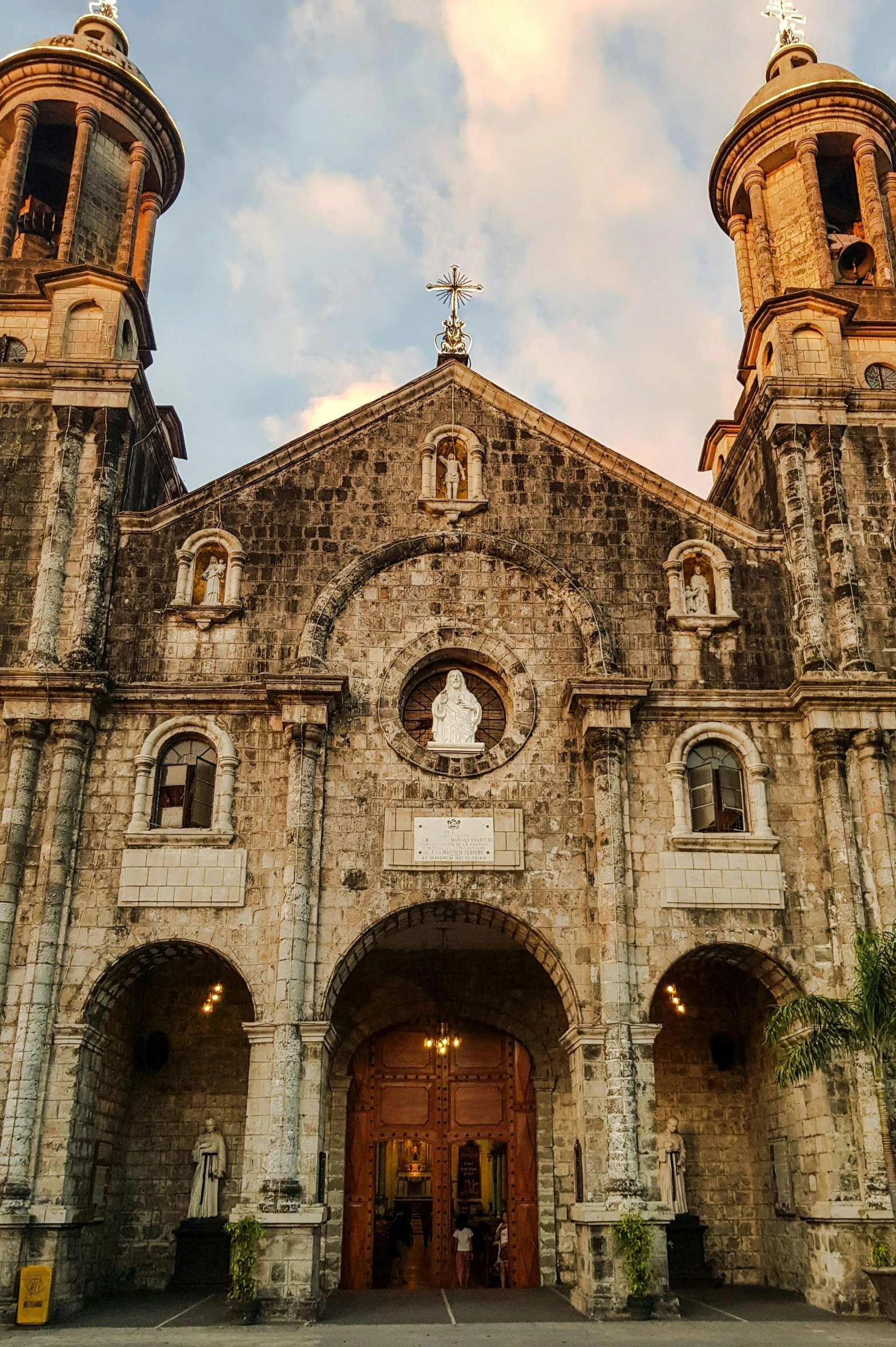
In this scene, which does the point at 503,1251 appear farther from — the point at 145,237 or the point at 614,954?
the point at 145,237

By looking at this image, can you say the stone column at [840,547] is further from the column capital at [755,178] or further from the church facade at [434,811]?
the column capital at [755,178]

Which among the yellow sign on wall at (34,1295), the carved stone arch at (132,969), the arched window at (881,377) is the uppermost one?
the arched window at (881,377)

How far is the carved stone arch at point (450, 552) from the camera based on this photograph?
61.9 feet

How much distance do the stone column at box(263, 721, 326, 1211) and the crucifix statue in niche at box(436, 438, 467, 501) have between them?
481cm

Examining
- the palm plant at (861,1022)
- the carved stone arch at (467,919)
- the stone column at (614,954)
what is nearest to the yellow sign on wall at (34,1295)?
the carved stone arch at (467,919)

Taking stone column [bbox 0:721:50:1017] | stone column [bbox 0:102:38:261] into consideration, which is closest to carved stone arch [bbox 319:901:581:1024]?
stone column [bbox 0:721:50:1017]

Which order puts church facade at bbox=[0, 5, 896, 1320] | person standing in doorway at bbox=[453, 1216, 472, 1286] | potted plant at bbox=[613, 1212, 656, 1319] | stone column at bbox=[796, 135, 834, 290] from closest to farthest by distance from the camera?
potted plant at bbox=[613, 1212, 656, 1319] < church facade at bbox=[0, 5, 896, 1320] < person standing in doorway at bbox=[453, 1216, 472, 1286] < stone column at bbox=[796, 135, 834, 290]

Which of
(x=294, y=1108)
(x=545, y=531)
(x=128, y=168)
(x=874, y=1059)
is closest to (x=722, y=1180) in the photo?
(x=874, y=1059)

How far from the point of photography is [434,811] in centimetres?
1797

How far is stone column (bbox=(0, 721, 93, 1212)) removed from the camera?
52.0ft

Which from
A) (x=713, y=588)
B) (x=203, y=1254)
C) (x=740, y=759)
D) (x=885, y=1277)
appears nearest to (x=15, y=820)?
(x=203, y=1254)

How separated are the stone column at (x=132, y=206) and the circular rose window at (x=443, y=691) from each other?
376 inches

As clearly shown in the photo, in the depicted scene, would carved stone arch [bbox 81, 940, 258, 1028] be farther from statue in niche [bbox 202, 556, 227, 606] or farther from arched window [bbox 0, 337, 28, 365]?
arched window [bbox 0, 337, 28, 365]

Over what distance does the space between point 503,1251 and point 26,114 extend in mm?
21785
